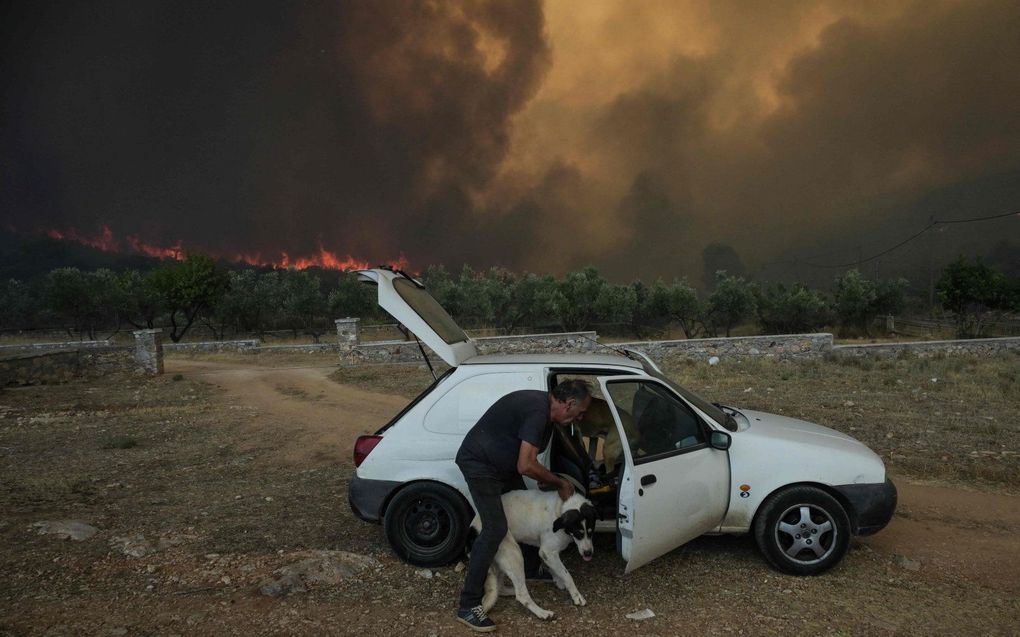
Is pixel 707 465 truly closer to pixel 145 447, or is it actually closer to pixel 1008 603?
pixel 1008 603

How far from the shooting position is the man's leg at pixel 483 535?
3596 mm

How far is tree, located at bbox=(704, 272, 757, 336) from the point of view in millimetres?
38781

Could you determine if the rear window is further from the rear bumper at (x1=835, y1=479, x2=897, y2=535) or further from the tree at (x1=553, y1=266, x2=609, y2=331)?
the tree at (x1=553, y1=266, x2=609, y2=331)

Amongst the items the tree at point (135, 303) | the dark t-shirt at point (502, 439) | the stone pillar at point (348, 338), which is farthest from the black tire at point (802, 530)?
the tree at point (135, 303)

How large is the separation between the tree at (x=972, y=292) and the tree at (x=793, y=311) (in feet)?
22.0

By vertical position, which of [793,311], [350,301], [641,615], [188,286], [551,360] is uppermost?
[188,286]

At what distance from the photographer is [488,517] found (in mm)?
3594

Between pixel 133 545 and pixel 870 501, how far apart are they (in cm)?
600

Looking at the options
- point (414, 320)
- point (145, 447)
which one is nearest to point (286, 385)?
point (145, 447)

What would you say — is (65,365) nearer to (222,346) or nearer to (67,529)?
(222,346)

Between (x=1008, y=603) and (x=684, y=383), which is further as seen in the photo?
(x=684, y=383)

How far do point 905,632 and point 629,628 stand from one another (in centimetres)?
168

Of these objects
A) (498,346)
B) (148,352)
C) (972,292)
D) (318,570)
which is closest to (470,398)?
(318,570)

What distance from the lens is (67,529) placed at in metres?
5.19
